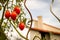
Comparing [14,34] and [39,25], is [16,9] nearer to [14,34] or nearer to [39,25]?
[14,34]

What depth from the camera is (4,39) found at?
2.19 m

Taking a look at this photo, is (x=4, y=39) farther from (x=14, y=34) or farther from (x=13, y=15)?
(x=14, y=34)

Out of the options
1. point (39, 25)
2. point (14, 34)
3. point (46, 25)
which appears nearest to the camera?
point (14, 34)

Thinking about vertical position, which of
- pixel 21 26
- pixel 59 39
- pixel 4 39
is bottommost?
pixel 59 39

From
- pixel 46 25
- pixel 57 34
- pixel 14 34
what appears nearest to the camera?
pixel 14 34

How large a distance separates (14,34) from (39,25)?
383 inches

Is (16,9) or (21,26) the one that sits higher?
(16,9)

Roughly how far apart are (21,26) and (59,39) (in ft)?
49.8

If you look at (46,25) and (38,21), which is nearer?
(38,21)

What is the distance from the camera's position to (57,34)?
53.9 feet

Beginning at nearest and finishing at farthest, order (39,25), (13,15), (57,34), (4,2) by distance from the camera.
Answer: (13,15)
(4,2)
(57,34)
(39,25)

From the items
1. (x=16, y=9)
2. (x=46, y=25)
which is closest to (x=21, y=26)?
(x=16, y=9)

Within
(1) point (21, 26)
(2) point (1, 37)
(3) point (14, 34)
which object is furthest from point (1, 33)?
(3) point (14, 34)

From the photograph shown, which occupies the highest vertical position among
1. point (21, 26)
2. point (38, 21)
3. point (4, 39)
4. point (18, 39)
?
point (21, 26)
